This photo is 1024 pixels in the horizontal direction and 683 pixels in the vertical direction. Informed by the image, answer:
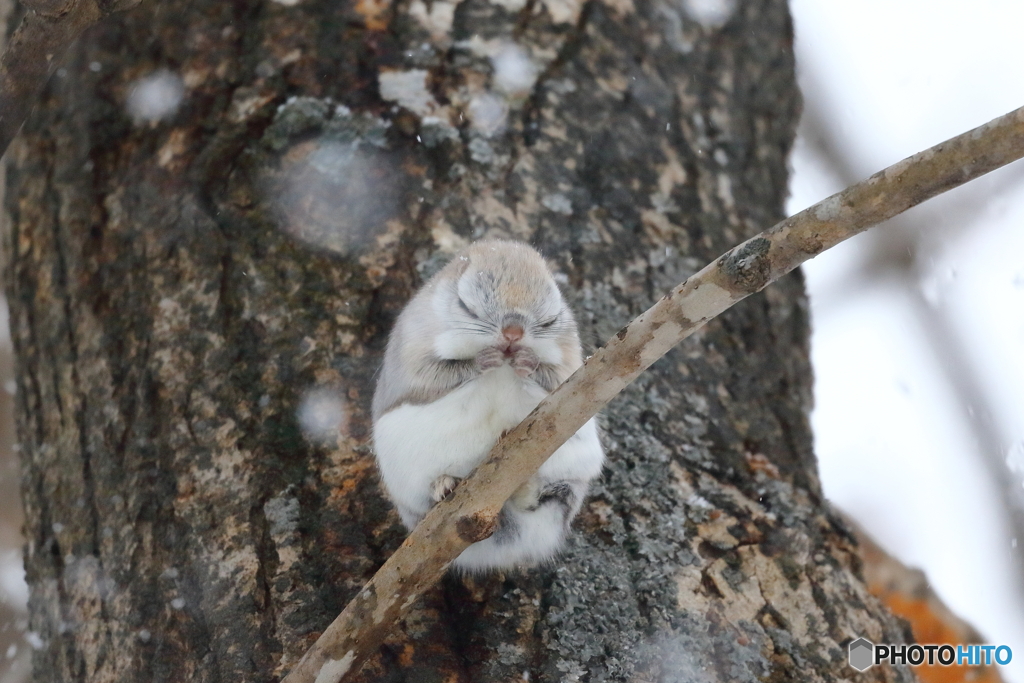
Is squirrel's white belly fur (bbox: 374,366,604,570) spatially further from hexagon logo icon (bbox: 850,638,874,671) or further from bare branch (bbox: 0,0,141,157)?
bare branch (bbox: 0,0,141,157)

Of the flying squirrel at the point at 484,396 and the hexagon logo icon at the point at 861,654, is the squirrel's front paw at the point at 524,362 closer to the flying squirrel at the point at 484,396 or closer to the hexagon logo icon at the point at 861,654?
the flying squirrel at the point at 484,396

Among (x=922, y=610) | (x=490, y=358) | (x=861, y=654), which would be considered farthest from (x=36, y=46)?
(x=922, y=610)

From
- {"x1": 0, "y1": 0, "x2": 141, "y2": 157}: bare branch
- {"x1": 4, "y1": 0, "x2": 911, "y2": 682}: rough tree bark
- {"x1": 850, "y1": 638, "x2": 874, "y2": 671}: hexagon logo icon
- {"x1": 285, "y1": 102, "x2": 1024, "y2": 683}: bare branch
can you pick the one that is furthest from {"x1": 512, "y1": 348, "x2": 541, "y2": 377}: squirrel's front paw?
{"x1": 0, "y1": 0, "x2": 141, "y2": 157}: bare branch

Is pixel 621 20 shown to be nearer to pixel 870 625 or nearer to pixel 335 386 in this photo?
pixel 335 386

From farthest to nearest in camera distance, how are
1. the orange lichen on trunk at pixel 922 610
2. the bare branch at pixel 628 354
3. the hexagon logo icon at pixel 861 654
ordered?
the orange lichen on trunk at pixel 922 610 < the hexagon logo icon at pixel 861 654 < the bare branch at pixel 628 354

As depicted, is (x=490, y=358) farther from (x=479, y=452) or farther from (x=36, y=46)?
(x=36, y=46)

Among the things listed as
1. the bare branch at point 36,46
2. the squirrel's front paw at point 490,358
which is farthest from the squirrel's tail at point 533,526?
the bare branch at point 36,46
